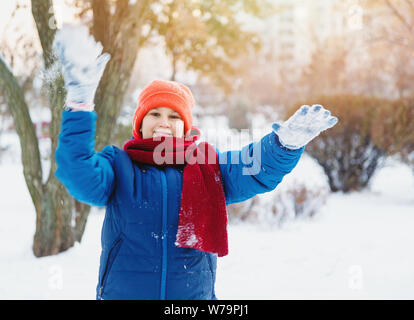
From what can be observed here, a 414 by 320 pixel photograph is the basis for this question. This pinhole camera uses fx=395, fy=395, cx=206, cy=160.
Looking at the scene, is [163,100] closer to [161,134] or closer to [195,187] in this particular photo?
[161,134]

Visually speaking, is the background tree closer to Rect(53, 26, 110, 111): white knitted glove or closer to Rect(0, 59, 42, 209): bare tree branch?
Rect(0, 59, 42, 209): bare tree branch

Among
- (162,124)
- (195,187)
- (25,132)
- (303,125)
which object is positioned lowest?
(195,187)

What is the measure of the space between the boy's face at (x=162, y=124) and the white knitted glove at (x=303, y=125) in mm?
431

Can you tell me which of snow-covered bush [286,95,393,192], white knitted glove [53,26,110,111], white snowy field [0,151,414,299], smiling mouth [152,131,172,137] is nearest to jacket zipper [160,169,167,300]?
smiling mouth [152,131,172,137]

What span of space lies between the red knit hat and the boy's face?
0.02 m

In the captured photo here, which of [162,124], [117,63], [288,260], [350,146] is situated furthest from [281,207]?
[162,124]

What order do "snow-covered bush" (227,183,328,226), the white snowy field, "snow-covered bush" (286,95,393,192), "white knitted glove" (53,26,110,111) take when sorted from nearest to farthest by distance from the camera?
"white knitted glove" (53,26,110,111)
the white snowy field
"snow-covered bush" (227,183,328,226)
"snow-covered bush" (286,95,393,192)

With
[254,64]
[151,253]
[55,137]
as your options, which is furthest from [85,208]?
[254,64]

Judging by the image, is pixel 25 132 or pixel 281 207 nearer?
pixel 25 132

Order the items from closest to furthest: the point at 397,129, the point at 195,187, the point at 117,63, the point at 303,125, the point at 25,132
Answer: the point at 303,125
the point at 195,187
the point at 117,63
the point at 25,132
the point at 397,129

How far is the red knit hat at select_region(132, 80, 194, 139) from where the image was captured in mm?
1645

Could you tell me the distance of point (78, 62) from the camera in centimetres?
117

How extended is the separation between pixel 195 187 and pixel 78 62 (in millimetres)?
606

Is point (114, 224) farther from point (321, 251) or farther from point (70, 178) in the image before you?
point (321, 251)
